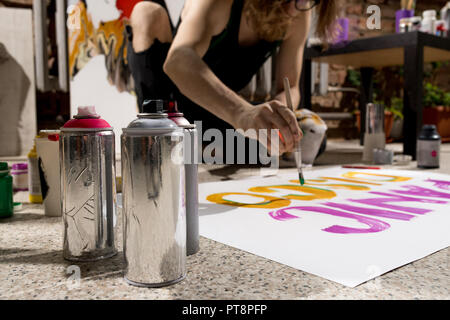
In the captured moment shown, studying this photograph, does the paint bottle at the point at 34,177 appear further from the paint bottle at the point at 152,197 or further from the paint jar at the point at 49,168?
the paint bottle at the point at 152,197

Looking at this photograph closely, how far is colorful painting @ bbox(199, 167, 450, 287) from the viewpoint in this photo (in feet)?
1.58

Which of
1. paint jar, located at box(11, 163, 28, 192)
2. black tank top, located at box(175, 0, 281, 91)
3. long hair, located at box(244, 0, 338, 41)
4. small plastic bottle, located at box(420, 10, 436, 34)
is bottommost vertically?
paint jar, located at box(11, 163, 28, 192)

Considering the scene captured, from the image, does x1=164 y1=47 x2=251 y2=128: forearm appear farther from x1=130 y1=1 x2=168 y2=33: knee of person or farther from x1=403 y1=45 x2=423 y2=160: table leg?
x1=403 y1=45 x2=423 y2=160: table leg

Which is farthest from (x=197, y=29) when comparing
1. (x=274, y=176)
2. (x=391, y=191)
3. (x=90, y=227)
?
(x=90, y=227)

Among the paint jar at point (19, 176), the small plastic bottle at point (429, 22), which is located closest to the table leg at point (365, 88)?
the small plastic bottle at point (429, 22)

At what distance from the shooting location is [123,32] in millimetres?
2090

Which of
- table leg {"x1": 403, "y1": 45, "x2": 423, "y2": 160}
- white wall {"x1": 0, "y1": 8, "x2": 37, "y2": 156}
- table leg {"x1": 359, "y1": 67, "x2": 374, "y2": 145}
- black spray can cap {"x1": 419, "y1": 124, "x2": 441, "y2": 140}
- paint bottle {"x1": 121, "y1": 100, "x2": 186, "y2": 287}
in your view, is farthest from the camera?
table leg {"x1": 359, "y1": 67, "x2": 374, "y2": 145}

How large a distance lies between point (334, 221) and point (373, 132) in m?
1.05

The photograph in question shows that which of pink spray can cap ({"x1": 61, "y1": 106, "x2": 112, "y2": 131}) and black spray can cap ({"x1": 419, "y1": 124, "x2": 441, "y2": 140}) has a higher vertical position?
pink spray can cap ({"x1": 61, "y1": 106, "x2": 112, "y2": 131})

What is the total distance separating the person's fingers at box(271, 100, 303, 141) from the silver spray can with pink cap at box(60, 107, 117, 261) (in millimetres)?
424

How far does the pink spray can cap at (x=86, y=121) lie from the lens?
0.46 meters

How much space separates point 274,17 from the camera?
1.38 m

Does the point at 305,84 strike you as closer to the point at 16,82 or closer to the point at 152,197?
the point at 16,82

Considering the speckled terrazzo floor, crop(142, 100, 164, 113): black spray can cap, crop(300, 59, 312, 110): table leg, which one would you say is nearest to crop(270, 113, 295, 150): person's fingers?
the speckled terrazzo floor
